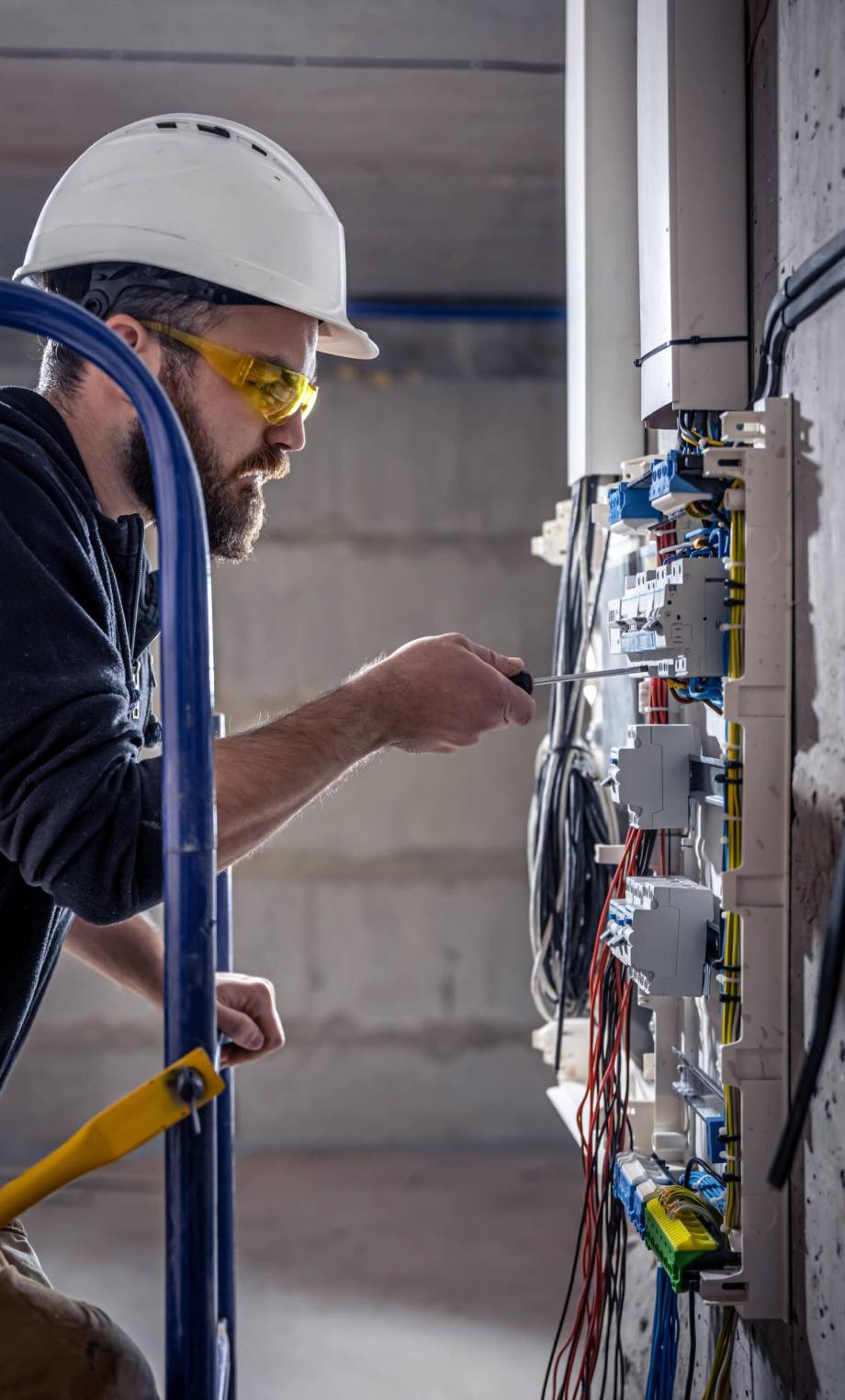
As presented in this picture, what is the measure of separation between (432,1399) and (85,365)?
212cm

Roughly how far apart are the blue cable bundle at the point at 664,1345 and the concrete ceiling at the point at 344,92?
2213 mm

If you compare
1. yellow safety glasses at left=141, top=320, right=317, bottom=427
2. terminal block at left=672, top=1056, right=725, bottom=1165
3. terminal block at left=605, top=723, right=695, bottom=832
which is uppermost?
yellow safety glasses at left=141, top=320, right=317, bottom=427

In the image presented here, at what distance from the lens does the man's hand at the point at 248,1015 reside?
4.77ft

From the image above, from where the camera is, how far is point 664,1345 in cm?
143

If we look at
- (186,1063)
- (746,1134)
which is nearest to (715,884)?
(746,1134)

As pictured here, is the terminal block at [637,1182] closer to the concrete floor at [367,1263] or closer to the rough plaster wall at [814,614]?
the rough plaster wall at [814,614]

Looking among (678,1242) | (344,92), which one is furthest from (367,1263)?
(344,92)

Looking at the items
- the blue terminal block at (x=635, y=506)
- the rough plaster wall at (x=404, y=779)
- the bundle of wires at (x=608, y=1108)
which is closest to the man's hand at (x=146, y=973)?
the bundle of wires at (x=608, y=1108)

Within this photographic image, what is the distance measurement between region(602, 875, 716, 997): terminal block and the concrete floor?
140 cm

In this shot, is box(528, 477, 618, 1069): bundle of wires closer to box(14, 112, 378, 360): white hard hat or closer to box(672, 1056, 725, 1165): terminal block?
box(672, 1056, 725, 1165): terminal block

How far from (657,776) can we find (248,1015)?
62 centimetres

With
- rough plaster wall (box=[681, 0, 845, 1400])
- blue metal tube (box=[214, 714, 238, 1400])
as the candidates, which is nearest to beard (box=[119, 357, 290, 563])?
blue metal tube (box=[214, 714, 238, 1400])

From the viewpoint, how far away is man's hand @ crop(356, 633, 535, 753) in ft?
3.76

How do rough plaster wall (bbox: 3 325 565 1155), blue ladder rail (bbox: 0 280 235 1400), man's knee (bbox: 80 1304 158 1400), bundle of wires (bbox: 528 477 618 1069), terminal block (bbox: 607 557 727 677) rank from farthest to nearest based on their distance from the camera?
rough plaster wall (bbox: 3 325 565 1155) < bundle of wires (bbox: 528 477 618 1069) < terminal block (bbox: 607 557 727 677) < man's knee (bbox: 80 1304 158 1400) < blue ladder rail (bbox: 0 280 235 1400)
